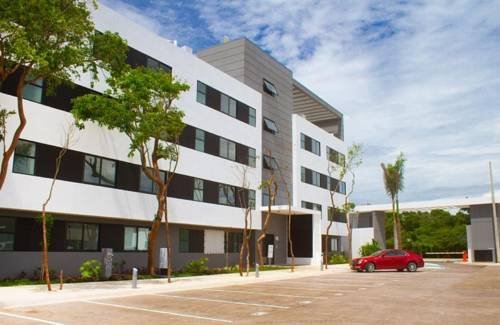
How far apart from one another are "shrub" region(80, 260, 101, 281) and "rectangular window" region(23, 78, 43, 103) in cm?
752

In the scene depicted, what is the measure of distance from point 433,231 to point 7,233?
7532cm

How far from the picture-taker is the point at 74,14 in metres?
18.4

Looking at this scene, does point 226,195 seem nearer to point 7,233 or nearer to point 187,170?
point 187,170

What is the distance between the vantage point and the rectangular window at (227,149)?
33.7m

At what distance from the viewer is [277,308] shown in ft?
48.0

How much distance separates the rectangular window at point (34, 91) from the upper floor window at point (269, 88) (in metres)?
21.8

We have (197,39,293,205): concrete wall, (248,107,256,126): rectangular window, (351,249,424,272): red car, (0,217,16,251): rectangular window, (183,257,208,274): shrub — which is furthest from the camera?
(197,39,293,205): concrete wall

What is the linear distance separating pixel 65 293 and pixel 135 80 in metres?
9.72

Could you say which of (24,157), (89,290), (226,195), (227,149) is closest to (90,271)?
(89,290)

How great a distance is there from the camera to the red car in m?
33.9

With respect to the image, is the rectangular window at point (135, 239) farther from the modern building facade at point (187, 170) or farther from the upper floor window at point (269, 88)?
the upper floor window at point (269, 88)

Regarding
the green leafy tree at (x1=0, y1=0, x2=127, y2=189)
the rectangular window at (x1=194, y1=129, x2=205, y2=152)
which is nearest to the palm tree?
the rectangular window at (x1=194, y1=129, x2=205, y2=152)

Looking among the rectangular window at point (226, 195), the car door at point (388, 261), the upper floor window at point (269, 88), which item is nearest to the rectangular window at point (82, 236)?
the rectangular window at point (226, 195)

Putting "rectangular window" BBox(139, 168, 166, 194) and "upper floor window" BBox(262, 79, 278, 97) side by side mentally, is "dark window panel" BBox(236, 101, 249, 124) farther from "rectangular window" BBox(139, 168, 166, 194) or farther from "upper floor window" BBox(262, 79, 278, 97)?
"rectangular window" BBox(139, 168, 166, 194)
